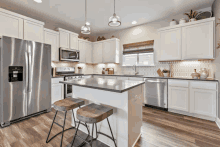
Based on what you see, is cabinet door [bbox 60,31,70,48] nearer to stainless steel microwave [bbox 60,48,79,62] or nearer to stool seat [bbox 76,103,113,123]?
stainless steel microwave [bbox 60,48,79,62]

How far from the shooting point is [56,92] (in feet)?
10.7

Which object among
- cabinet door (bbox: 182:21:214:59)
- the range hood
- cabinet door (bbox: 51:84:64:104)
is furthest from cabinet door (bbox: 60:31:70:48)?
cabinet door (bbox: 182:21:214:59)

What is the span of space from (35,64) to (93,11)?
2138 mm

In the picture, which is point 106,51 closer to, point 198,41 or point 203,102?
point 198,41

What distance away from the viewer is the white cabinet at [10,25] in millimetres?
2365

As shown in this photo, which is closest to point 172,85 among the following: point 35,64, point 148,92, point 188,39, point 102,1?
point 148,92

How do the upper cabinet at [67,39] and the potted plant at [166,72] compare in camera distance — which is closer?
the potted plant at [166,72]

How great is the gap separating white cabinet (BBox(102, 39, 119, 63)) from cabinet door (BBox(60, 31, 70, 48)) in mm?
1508

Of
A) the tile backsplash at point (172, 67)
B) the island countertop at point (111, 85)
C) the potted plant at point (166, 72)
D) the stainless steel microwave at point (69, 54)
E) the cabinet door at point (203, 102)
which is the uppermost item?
the stainless steel microwave at point (69, 54)

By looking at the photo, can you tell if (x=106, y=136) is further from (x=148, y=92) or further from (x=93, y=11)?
(x=93, y=11)

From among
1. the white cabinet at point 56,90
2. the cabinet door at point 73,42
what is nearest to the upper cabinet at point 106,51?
the cabinet door at point 73,42

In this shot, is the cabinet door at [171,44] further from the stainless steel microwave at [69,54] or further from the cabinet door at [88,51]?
the stainless steel microwave at [69,54]

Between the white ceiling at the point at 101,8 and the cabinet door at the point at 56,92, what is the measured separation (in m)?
2.20

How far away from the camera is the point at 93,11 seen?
10.0 ft
